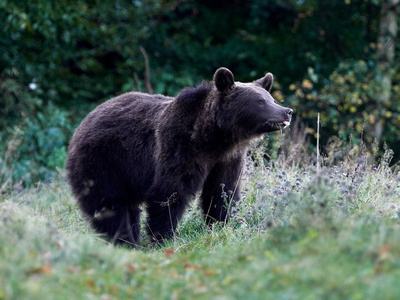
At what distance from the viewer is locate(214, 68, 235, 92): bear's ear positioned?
22.8 ft

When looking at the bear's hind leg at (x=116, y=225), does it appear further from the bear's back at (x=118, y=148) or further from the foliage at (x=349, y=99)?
the foliage at (x=349, y=99)

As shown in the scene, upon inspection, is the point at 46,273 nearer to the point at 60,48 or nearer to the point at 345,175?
the point at 345,175

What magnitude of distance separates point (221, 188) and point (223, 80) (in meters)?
1.28

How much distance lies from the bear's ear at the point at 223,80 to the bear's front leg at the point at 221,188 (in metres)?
0.85

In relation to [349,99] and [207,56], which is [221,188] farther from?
[207,56]

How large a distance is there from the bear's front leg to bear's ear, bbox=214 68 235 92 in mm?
849

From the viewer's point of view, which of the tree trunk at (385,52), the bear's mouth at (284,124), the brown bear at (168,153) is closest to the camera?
the brown bear at (168,153)

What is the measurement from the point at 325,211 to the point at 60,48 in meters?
11.1

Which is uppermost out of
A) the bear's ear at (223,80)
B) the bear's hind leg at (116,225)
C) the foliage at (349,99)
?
the bear's ear at (223,80)

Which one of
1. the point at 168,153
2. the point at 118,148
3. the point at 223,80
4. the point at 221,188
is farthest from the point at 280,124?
the point at 118,148

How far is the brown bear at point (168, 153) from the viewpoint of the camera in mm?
6641

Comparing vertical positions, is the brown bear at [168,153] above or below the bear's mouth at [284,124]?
below

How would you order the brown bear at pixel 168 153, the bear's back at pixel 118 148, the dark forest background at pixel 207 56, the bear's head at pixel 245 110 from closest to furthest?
the brown bear at pixel 168 153 → the bear's head at pixel 245 110 → the bear's back at pixel 118 148 → the dark forest background at pixel 207 56

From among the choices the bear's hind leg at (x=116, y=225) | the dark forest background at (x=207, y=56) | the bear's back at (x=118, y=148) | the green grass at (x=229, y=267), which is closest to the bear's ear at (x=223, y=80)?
the bear's back at (x=118, y=148)
